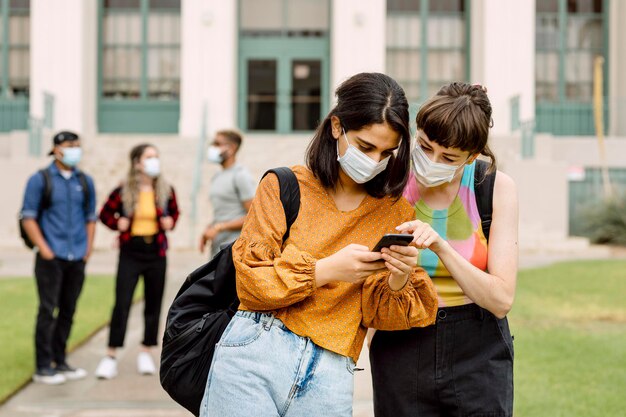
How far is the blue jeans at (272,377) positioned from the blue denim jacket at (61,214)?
489 cm

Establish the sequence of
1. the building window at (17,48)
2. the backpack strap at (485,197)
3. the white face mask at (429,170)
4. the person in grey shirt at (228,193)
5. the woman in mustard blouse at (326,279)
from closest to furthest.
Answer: the woman in mustard blouse at (326,279)
the white face mask at (429,170)
the backpack strap at (485,197)
the person in grey shirt at (228,193)
the building window at (17,48)

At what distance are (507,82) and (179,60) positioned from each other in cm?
966

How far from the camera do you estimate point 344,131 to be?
2.95m

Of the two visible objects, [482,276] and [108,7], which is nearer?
[482,276]

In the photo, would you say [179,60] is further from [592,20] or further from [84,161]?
[592,20]

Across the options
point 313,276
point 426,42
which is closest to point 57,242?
point 313,276

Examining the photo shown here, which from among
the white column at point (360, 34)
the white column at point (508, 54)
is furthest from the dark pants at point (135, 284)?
the white column at point (508, 54)

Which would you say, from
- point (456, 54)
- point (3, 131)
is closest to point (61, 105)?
point (3, 131)

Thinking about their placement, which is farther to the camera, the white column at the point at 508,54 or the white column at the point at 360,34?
the white column at the point at 508,54

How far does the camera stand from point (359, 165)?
2869mm

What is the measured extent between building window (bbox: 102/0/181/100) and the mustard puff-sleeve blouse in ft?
79.3

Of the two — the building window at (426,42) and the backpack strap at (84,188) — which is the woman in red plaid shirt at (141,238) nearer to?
the backpack strap at (84,188)

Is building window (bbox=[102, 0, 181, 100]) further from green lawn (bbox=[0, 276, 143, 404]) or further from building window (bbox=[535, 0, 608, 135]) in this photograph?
green lawn (bbox=[0, 276, 143, 404])

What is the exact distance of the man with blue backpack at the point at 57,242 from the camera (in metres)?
7.26
